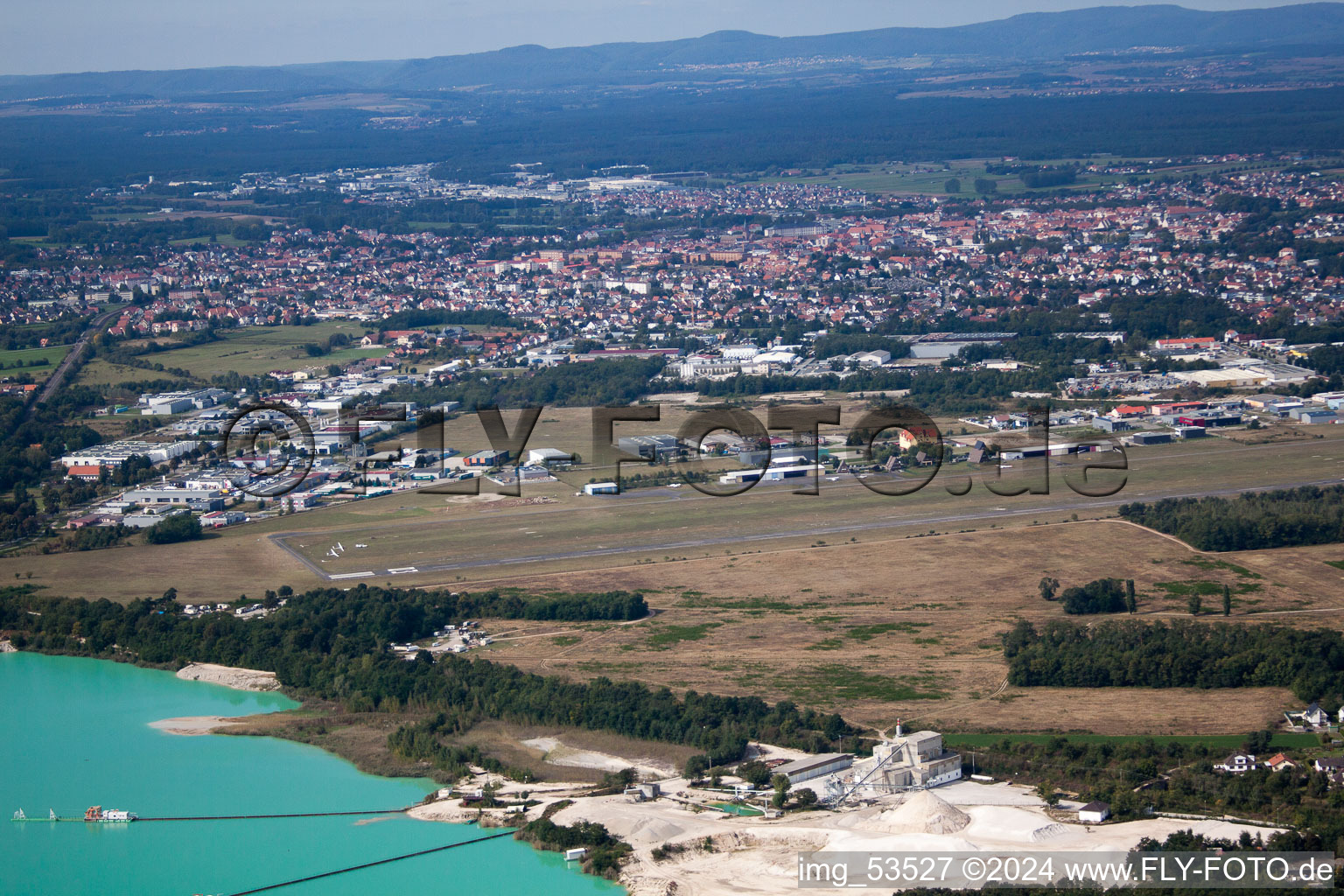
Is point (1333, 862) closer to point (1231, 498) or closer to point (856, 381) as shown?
point (1231, 498)

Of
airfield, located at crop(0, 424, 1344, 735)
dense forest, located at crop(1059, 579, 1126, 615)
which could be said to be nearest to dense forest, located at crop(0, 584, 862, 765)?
airfield, located at crop(0, 424, 1344, 735)

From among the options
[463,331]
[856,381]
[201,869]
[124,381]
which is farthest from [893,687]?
[463,331]

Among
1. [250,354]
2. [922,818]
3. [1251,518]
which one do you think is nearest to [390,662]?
[922,818]

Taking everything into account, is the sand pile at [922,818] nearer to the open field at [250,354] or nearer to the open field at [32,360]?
the open field at [250,354]

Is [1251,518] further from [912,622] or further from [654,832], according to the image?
[654,832]

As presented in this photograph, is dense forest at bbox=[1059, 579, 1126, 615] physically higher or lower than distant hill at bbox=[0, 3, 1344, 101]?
lower

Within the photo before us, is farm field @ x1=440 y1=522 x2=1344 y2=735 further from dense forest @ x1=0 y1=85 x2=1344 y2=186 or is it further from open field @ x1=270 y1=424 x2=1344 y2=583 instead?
dense forest @ x1=0 y1=85 x2=1344 y2=186
